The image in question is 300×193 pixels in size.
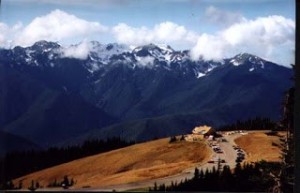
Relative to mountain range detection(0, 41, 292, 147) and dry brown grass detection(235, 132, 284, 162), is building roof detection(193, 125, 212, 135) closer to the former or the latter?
mountain range detection(0, 41, 292, 147)

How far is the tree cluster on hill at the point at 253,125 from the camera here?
5.28 metres

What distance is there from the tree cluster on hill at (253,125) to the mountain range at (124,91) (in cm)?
6

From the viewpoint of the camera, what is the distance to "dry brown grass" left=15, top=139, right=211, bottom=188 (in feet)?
17.9

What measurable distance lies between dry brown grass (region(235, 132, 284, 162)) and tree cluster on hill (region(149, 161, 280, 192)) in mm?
78

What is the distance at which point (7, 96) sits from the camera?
5.20m

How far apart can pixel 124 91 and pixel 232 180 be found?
7.01ft

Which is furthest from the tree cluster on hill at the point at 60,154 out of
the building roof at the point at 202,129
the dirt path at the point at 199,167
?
the building roof at the point at 202,129

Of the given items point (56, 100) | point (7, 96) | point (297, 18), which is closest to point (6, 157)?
point (7, 96)

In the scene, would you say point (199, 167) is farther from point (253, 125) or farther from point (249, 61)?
point (249, 61)

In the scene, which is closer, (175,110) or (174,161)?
(174,161)

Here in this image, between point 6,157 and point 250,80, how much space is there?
9.48 feet

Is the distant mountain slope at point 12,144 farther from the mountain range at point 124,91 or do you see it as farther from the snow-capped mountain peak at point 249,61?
the snow-capped mountain peak at point 249,61

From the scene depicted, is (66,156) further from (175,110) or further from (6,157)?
(175,110)

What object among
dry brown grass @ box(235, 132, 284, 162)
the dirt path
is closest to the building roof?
the dirt path
